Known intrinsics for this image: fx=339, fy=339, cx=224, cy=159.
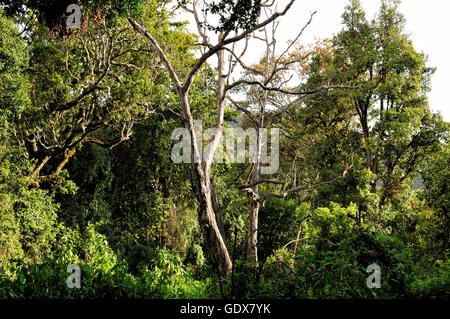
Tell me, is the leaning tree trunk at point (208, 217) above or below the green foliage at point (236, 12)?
below

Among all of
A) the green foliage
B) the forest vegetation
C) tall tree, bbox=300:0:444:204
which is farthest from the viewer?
tall tree, bbox=300:0:444:204

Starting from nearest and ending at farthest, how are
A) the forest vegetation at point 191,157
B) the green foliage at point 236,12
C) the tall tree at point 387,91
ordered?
the forest vegetation at point 191,157 → the green foliage at point 236,12 → the tall tree at point 387,91

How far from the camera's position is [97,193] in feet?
42.9

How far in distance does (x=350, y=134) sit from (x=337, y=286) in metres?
12.4

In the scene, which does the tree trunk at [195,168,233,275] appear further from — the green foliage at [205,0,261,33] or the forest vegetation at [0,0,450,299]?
the green foliage at [205,0,261,33]

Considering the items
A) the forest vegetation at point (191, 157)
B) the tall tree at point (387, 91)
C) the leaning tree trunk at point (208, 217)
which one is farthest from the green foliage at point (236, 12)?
the tall tree at point (387, 91)

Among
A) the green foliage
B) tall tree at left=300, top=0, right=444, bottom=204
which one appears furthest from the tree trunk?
tall tree at left=300, top=0, right=444, bottom=204

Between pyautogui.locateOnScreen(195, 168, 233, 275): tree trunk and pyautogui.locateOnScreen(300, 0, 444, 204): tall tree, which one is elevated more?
pyautogui.locateOnScreen(300, 0, 444, 204): tall tree

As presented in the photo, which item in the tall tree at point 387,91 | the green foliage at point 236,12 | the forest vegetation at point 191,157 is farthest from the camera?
the tall tree at point 387,91

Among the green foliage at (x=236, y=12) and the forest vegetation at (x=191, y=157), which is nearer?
the forest vegetation at (x=191, y=157)

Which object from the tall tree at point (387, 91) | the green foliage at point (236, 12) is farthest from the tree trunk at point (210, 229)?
the tall tree at point (387, 91)

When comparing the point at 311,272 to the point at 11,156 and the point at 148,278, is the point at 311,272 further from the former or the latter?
the point at 11,156

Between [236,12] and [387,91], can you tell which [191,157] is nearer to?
[236,12]

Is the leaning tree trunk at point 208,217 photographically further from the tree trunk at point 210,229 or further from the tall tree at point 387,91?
the tall tree at point 387,91
